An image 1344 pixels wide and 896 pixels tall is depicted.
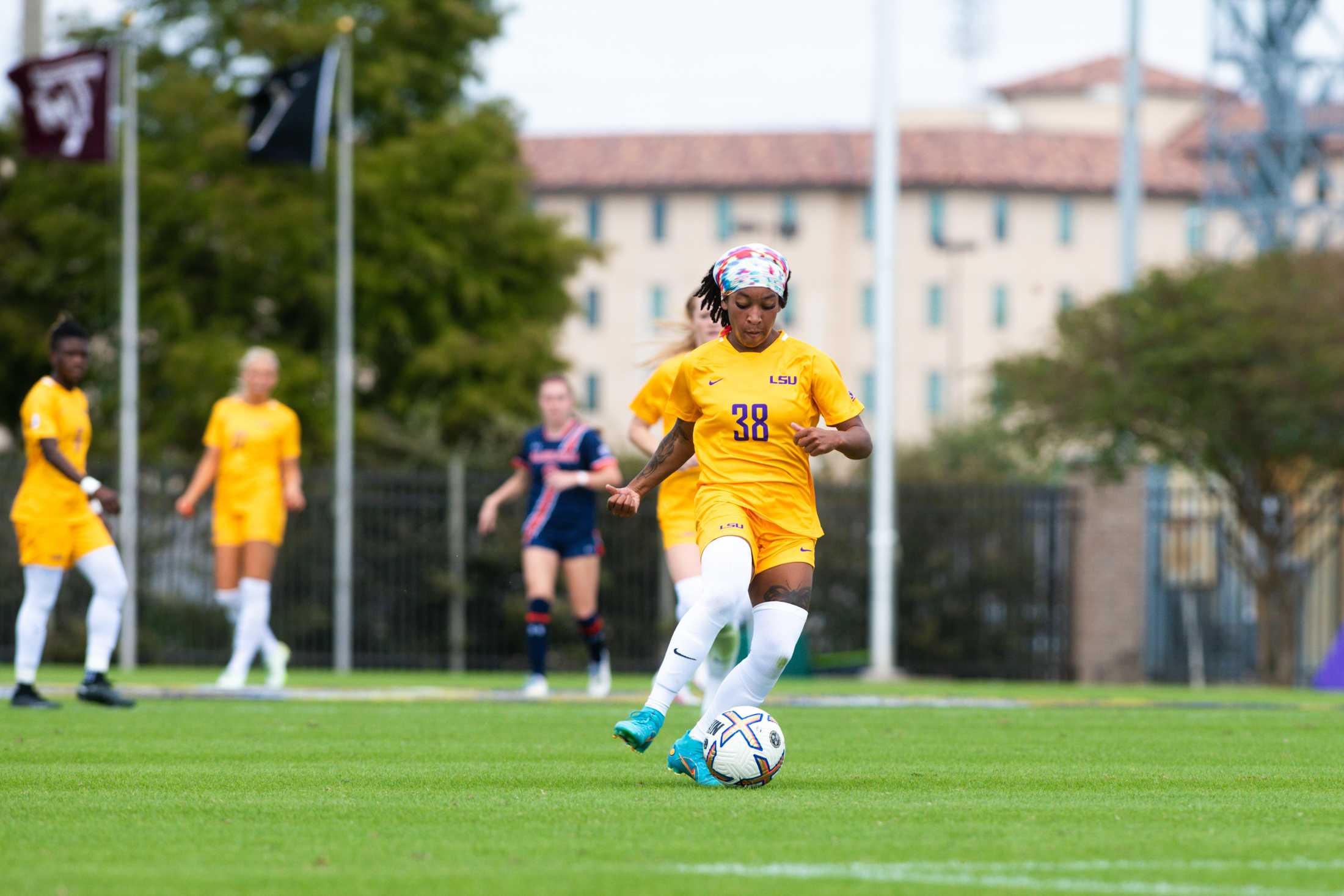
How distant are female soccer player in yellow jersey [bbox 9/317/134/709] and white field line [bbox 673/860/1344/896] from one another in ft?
24.0

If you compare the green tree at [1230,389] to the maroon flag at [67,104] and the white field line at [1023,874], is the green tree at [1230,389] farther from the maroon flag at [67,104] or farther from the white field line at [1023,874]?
the white field line at [1023,874]

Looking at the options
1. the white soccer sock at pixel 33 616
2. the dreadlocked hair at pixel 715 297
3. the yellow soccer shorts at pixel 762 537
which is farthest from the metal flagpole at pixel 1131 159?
the yellow soccer shorts at pixel 762 537

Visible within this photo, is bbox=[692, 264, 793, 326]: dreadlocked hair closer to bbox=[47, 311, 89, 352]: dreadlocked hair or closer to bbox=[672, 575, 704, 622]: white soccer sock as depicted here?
bbox=[672, 575, 704, 622]: white soccer sock

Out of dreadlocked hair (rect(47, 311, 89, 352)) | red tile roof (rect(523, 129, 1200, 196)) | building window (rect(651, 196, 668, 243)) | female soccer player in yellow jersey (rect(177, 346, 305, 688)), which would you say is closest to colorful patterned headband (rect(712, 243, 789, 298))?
dreadlocked hair (rect(47, 311, 89, 352))

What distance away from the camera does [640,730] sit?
742 cm

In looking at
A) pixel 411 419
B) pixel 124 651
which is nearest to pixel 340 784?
pixel 124 651

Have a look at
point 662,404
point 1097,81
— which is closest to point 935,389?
point 1097,81

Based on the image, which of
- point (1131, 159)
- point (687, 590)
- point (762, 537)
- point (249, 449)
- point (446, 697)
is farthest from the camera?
point (1131, 159)

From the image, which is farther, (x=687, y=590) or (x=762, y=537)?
(x=687, y=590)

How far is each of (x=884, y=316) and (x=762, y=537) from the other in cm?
1347

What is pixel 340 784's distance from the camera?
7586mm

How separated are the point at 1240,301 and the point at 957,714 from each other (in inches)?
488

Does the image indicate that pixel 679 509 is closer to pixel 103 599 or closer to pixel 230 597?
pixel 103 599

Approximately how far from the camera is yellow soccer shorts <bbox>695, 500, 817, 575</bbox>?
25.7ft
